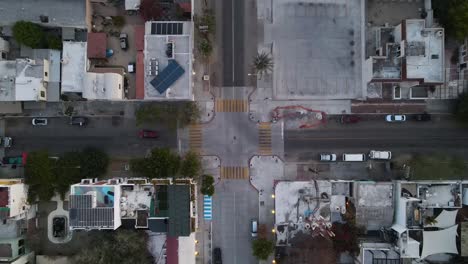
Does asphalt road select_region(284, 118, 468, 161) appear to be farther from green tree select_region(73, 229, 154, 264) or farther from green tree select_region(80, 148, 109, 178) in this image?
green tree select_region(80, 148, 109, 178)

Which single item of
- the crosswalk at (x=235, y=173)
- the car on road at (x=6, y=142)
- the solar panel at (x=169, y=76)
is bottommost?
the crosswalk at (x=235, y=173)

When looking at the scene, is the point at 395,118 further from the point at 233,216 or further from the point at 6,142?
the point at 6,142

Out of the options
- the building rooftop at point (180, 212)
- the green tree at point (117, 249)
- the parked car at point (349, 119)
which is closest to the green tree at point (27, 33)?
the building rooftop at point (180, 212)

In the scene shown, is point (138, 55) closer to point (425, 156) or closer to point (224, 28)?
point (224, 28)

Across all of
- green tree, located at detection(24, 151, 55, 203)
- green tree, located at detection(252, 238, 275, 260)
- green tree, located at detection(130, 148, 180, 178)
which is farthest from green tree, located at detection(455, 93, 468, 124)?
green tree, located at detection(24, 151, 55, 203)

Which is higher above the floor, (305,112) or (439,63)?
(439,63)

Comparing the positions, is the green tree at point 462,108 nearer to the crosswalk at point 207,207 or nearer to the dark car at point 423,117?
the dark car at point 423,117

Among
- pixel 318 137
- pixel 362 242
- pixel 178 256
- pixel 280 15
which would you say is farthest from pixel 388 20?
pixel 178 256
